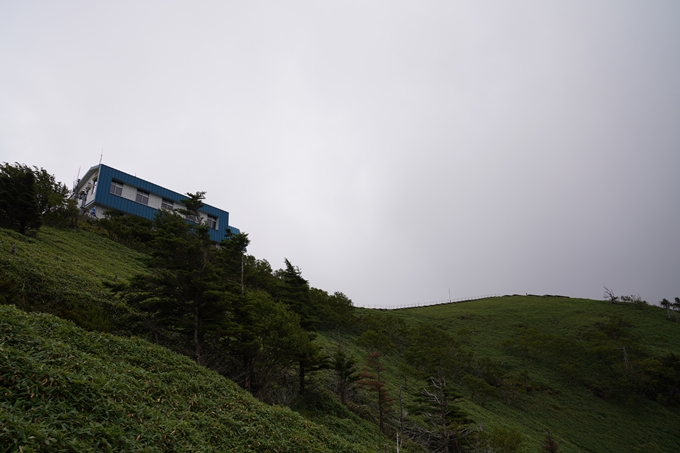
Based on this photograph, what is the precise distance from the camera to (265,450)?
8.62m

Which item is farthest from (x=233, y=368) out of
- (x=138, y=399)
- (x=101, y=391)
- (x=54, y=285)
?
(x=101, y=391)

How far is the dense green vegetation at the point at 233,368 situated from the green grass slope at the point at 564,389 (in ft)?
0.84

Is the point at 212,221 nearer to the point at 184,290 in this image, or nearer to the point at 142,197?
the point at 142,197

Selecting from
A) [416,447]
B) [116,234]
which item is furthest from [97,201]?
[416,447]

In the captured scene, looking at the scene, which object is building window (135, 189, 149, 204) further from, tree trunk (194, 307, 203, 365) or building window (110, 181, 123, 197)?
tree trunk (194, 307, 203, 365)

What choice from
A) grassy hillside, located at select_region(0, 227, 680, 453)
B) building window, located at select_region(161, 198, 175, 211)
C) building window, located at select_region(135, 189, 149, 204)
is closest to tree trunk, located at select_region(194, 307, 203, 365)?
grassy hillside, located at select_region(0, 227, 680, 453)

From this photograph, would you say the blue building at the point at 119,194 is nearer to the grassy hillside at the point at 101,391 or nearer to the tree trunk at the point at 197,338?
the tree trunk at the point at 197,338

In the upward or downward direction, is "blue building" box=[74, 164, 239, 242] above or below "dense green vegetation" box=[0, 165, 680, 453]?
above

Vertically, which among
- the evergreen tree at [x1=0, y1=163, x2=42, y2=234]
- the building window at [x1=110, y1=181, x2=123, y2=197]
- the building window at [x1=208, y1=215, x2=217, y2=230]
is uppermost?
the building window at [x1=110, y1=181, x2=123, y2=197]

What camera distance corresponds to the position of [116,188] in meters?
38.2

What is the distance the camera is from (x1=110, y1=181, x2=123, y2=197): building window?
37969mm

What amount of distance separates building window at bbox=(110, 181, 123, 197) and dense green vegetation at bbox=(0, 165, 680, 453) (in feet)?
13.7

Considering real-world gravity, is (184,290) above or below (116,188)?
below

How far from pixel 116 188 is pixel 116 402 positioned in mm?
37722
